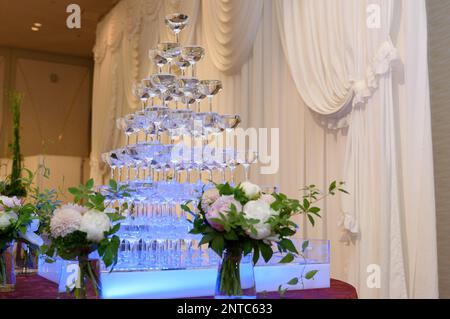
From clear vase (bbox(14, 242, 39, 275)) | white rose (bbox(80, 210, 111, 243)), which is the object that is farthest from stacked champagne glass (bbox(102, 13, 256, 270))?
clear vase (bbox(14, 242, 39, 275))

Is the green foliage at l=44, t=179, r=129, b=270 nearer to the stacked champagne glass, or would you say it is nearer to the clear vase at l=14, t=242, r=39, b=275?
the stacked champagne glass

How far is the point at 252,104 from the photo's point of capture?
4746 millimetres

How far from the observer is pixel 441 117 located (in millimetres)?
3123

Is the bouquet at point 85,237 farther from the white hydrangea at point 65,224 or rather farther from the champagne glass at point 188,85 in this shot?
the champagne glass at point 188,85

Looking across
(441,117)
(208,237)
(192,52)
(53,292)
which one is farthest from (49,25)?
(208,237)

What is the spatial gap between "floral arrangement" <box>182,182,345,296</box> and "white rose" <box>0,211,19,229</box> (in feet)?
2.18

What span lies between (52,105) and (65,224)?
364 inches

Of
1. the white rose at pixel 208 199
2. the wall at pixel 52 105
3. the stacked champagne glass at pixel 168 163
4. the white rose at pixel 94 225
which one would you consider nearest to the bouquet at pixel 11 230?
the stacked champagne glass at pixel 168 163

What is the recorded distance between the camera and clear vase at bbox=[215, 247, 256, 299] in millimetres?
1376

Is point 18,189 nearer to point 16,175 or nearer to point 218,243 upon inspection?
point 16,175

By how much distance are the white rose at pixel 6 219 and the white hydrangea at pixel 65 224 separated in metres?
0.42

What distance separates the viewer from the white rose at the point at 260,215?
52.2 inches
